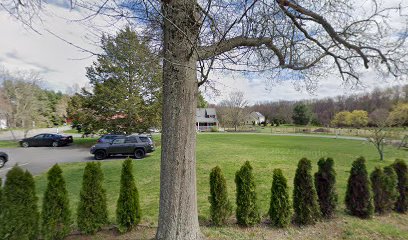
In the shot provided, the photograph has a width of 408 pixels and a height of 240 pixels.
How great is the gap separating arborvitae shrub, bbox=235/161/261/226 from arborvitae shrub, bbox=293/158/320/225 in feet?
2.72

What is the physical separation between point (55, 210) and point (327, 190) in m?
5.18

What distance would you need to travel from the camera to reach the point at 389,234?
4.18 m

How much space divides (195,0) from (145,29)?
1.17 meters

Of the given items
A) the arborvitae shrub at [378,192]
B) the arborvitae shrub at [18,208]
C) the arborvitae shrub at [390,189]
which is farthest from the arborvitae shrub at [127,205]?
the arborvitae shrub at [390,189]

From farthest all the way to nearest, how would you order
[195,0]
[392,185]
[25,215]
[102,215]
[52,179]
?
1. [392,185]
2. [102,215]
3. [52,179]
4. [25,215]
5. [195,0]

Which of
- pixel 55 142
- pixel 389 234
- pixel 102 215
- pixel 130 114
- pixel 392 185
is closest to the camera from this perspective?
pixel 102 215

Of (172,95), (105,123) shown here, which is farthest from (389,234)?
(105,123)

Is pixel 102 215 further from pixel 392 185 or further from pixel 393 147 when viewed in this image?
pixel 393 147

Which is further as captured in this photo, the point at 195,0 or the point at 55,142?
the point at 55,142

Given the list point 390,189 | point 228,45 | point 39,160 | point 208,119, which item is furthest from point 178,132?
point 208,119

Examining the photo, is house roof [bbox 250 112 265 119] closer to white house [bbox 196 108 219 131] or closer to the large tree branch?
white house [bbox 196 108 219 131]

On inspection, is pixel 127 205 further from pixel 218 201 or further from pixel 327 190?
pixel 327 190

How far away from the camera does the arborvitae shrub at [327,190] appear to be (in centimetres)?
462

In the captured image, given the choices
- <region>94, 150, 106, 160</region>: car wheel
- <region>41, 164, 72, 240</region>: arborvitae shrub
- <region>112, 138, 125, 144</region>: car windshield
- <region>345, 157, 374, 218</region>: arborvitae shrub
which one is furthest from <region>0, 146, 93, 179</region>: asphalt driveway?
<region>345, 157, 374, 218</region>: arborvitae shrub
